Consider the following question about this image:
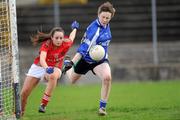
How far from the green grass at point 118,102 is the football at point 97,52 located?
1.01 m

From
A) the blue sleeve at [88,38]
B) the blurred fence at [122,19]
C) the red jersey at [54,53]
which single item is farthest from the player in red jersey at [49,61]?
the blurred fence at [122,19]

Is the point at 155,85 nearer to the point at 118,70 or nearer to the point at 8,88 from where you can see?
the point at 118,70

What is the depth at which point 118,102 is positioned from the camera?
56.6 feet

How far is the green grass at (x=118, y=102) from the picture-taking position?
13.0 m

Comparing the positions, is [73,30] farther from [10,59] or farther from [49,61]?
[10,59]

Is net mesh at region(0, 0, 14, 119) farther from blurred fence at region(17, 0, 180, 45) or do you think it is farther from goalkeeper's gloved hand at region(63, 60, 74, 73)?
blurred fence at region(17, 0, 180, 45)

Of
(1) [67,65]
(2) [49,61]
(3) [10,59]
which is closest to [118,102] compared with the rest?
(2) [49,61]

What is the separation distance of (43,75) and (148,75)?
10268 millimetres

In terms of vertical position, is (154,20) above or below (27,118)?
above

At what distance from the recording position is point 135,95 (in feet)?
63.2

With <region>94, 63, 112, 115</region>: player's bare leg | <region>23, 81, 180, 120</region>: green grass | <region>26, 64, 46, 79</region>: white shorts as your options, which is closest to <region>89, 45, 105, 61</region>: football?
<region>94, 63, 112, 115</region>: player's bare leg

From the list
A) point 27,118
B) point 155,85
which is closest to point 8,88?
point 27,118

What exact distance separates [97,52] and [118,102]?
4.37 meters

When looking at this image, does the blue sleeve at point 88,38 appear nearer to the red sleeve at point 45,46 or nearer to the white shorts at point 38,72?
the red sleeve at point 45,46
